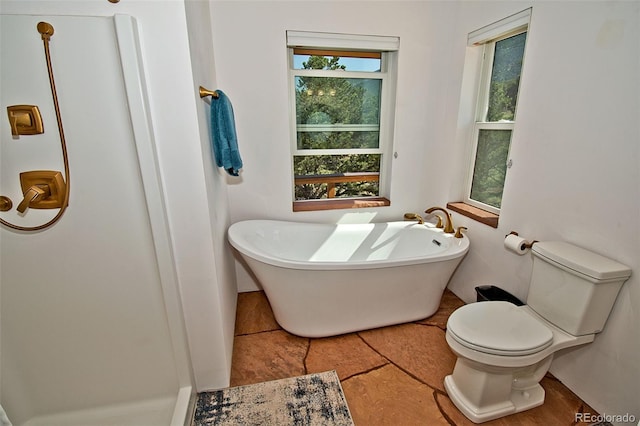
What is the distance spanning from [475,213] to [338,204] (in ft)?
3.52

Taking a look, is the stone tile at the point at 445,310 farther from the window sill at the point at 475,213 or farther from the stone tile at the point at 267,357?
the stone tile at the point at 267,357

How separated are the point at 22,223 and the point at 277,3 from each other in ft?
6.25

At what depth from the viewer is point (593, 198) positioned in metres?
1.39

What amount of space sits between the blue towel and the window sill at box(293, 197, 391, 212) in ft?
3.07

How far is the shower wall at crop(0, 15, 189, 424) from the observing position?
41.3 inches

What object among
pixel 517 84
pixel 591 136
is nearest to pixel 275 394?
pixel 591 136

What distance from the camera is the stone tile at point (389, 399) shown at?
142 centimetres

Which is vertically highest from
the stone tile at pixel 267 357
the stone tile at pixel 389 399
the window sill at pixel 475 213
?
the window sill at pixel 475 213

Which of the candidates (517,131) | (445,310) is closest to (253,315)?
(445,310)

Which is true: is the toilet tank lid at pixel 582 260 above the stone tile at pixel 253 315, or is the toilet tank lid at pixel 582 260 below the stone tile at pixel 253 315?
above

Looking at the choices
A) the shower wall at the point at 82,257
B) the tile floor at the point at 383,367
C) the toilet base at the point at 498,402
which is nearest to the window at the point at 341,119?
the tile floor at the point at 383,367
